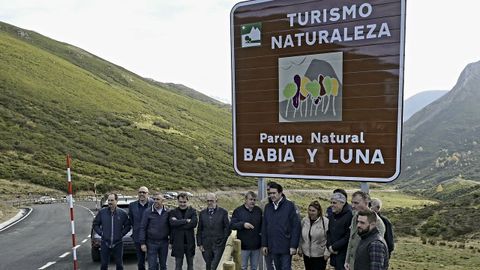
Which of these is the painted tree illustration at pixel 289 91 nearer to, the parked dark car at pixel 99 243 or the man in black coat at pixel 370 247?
the man in black coat at pixel 370 247

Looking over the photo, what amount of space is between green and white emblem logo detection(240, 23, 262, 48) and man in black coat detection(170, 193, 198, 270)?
3.02m

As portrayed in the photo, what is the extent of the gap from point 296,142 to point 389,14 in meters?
1.97

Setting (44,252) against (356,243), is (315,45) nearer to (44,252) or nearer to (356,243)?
(356,243)

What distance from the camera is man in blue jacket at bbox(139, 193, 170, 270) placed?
7.54 meters

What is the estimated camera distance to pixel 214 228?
743 cm

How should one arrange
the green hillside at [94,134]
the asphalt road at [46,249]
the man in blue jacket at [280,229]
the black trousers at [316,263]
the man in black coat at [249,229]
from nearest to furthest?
1. the black trousers at [316,263]
2. the man in blue jacket at [280,229]
3. the man in black coat at [249,229]
4. the asphalt road at [46,249]
5. the green hillside at [94,134]

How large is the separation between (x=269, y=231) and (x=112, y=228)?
322 centimetres

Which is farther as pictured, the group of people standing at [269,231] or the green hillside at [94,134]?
the green hillside at [94,134]

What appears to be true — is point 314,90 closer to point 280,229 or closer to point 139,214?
point 280,229

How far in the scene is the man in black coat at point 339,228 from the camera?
5.59 m

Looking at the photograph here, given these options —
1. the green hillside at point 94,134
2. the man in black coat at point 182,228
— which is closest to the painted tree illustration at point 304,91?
the man in black coat at point 182,228

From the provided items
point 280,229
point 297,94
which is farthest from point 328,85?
point 280,229

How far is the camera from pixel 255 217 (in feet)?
22.2

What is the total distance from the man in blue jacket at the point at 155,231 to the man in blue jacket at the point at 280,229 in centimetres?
214
